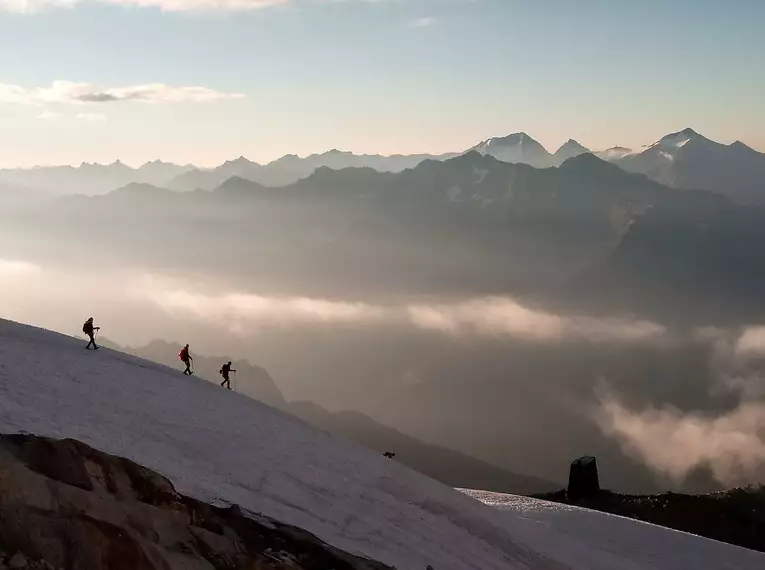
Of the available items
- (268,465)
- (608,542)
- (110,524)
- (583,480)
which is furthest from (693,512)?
(110,524)

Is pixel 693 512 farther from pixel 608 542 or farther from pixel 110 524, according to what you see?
pixel 110 524

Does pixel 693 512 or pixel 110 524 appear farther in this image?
pixel 693 512

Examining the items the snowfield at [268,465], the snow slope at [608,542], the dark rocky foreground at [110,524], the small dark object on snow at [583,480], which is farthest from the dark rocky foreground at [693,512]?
the dark rocky foreground at [110,524]

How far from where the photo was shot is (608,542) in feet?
120

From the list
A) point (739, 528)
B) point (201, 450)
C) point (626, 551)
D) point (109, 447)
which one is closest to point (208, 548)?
point (109, 447)

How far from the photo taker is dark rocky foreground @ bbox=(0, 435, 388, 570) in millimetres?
13164

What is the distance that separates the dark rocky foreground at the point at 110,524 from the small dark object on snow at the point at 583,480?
4347 centimetres

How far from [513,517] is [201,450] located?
53.4 ft

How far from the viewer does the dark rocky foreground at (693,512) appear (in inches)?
2181

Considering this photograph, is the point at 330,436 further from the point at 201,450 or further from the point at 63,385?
the point at 63,385

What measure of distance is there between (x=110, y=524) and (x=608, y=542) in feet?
94.5

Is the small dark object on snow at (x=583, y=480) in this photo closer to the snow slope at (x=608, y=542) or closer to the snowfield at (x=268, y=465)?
the snow slope at (x=608, y=542)

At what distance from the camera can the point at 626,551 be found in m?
35.7

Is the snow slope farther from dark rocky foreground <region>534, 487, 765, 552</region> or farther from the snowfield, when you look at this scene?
dark rocky foreground <region>534, 487, 765, 552</region>
